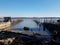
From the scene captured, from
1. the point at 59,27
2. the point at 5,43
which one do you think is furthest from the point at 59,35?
the point at 59,27

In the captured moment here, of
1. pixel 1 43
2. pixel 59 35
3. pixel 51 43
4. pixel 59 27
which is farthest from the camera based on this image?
pixel 59 27

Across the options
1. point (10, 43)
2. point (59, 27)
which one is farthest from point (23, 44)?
point (59, 27)

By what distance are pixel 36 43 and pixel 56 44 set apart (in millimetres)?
2947

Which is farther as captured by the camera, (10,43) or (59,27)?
(59,27)

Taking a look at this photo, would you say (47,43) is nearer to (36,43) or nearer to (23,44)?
(36,43)

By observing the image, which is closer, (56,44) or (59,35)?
(56,44)

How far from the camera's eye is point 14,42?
1883 cm

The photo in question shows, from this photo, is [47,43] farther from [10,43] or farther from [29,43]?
[10,43]

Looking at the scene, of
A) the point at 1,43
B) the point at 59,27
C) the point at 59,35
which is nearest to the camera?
the point at 1,43

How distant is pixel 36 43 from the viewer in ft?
61.5

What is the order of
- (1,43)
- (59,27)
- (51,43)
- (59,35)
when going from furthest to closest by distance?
(59,27) < (59,35) < (51,43) < (1,43)

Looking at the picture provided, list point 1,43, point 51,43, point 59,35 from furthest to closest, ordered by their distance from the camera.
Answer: point 59,35 < point 51,43 < point 1,43

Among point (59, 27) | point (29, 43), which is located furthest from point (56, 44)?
point (59, 27)

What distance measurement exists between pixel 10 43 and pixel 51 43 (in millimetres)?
6127
